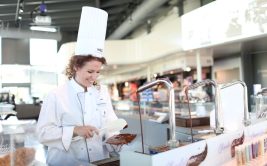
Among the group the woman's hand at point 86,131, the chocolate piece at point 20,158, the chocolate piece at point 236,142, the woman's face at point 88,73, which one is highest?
the woman's face at point 88,73

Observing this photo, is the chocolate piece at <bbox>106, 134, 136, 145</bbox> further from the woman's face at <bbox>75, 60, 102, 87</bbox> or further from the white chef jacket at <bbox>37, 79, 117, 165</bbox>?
the woman's face at <bbox>75, 60, 102, 87</bbox>

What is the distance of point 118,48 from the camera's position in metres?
9.06

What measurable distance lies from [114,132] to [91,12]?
702mm

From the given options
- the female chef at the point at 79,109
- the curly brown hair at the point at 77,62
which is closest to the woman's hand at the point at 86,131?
the female chef at the point at 79,109

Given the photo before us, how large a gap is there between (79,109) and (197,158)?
2.70ft

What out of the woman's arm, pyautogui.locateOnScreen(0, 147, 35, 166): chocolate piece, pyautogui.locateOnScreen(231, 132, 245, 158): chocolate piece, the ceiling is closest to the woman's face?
the woman's arm

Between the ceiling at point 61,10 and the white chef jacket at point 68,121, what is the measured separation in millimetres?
5766

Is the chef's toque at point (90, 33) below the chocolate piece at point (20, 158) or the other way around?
the other way around

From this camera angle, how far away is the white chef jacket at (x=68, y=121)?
162 centimetres

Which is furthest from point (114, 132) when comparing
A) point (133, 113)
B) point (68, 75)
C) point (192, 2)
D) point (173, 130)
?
point (192, 2)

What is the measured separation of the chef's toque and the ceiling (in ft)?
18.1

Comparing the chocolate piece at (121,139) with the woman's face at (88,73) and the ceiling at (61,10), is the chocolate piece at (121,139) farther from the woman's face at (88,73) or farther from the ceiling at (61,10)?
the ceiling at (61,10)

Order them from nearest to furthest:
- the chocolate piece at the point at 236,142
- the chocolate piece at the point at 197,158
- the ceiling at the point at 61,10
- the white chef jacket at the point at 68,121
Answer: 1. the chocolate piece at the point at 197,158
2. the chocolate piece at the point at 236,142
3. the white chef jacket at the point at 68,121
4. the ceiling at the point at 61,10

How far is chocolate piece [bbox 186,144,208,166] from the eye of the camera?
1.05 meters
